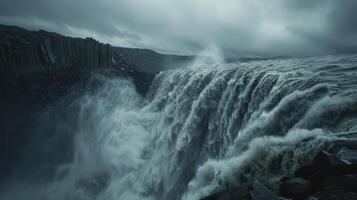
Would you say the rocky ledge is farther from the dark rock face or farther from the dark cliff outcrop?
the dark cliff outcrop

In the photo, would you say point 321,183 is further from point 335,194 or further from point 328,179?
point 335,194

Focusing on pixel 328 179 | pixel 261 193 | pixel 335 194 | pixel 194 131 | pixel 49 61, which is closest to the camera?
pixel 335 194

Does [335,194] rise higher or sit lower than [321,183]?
higher

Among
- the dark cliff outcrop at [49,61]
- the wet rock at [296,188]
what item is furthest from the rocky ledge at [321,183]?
the dark cliff outcrop at [49,61]

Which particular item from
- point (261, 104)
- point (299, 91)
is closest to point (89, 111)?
point (261, 104)

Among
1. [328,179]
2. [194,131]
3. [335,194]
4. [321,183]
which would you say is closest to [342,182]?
[328,179]

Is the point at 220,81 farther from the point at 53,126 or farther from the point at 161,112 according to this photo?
the point at 53,126

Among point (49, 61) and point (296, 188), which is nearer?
point (296, 188)
